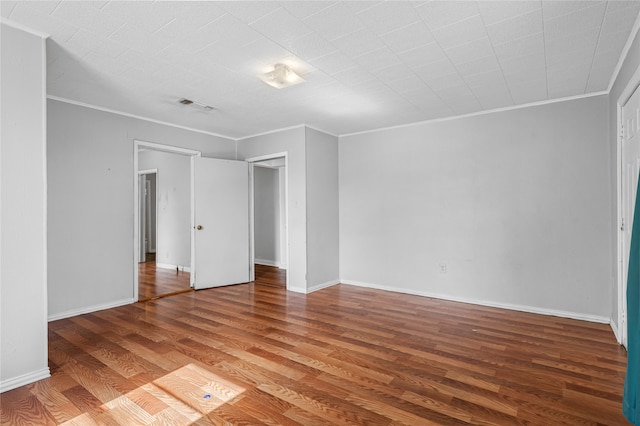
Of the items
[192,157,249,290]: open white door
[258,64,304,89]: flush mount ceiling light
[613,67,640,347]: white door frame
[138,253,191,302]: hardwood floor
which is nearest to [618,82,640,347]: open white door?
[613,67,640,347]: white door frame

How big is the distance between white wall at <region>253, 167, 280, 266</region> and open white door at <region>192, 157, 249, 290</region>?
1.80 meters

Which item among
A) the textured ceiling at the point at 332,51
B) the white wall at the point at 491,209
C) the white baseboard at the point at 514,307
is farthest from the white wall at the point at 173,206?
the white baseboard at the point at 514,307

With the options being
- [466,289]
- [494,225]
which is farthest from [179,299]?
[494,225]

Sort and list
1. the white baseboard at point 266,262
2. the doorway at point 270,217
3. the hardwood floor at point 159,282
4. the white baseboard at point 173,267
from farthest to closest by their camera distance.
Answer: the white baseboard at point 266,262 < the doorway at point 270,217 < the white baseboard at point 173,267 < the hardwood floor at point 159,282

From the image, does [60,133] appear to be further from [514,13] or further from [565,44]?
[565,44]

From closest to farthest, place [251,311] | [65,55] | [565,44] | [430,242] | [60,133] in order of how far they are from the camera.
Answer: [565,44], [65,55], [60,133], [251,311], [430,242]

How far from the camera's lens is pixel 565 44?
2.59m

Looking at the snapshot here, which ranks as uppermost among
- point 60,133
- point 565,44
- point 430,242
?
point 565,44

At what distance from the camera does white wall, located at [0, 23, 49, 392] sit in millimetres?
2248

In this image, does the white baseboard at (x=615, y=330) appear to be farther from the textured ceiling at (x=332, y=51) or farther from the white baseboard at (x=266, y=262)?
the white baseboard at (x=266, y=262)

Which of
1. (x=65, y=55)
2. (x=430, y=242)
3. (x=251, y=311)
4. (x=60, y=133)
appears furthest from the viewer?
(x=430, y=242)

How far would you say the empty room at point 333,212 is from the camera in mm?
2170

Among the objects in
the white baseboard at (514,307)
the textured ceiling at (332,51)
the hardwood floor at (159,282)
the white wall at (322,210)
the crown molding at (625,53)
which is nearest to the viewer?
the textured ceiling at (332,51)

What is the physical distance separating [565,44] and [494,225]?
222cm
